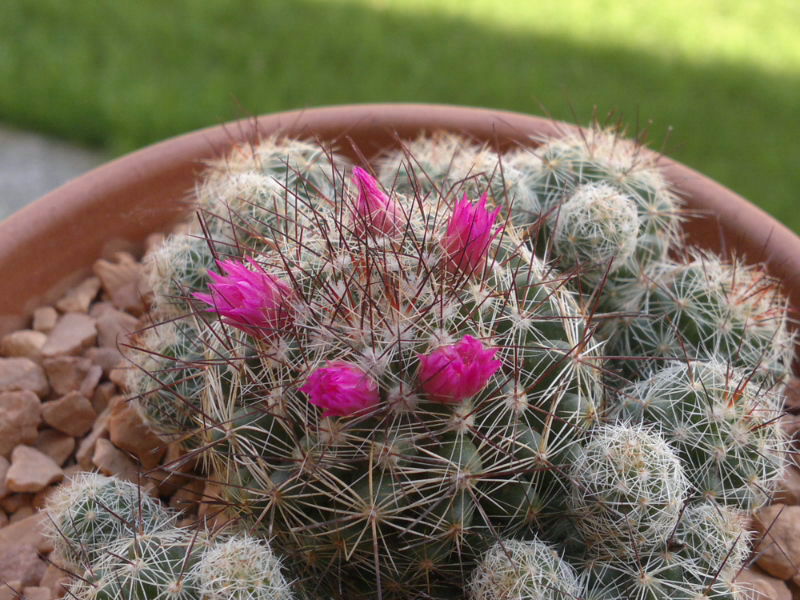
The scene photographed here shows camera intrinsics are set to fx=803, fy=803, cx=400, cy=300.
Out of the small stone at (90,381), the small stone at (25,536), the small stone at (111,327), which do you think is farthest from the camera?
the small stone at (111,327)

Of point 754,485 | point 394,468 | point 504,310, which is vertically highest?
point 504,310

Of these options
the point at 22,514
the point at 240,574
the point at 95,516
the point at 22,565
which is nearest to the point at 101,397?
the point at 22,514

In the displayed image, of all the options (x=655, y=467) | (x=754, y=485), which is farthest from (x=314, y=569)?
(x=754, y=485)

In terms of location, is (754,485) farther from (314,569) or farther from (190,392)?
(190,392)

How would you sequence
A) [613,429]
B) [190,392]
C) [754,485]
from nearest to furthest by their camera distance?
[613,429]
[754,485]
[190,392]

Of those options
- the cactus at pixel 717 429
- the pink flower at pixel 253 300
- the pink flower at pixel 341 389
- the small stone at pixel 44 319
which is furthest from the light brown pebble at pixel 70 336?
the cactus at pixel 717 429

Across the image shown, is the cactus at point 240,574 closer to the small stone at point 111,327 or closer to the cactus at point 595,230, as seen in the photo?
the cactus at point 595,230
